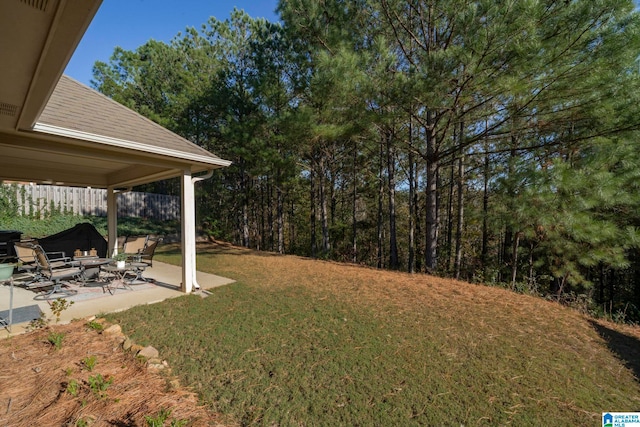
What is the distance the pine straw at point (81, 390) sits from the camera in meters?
1.88

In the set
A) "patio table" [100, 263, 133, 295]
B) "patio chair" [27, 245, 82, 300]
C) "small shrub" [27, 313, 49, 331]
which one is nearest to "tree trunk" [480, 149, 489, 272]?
"patio table" [100, 263, 133, 295]

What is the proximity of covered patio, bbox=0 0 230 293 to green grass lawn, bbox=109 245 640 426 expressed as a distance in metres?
1.91

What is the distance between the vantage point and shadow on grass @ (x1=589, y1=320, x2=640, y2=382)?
2.97m

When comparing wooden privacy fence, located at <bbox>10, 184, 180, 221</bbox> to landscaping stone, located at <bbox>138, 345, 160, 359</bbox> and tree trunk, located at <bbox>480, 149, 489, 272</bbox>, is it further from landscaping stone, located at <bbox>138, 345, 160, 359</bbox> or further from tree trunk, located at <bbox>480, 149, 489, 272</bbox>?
tree trunk, located at <bbox>480, 149, 489, 272</bbox>

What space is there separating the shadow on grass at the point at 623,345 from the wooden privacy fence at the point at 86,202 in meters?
15.5

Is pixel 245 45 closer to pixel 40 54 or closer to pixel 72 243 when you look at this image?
pixel 72 243

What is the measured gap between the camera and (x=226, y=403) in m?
2.14

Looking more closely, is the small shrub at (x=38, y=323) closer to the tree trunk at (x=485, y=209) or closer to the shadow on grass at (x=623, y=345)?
the shadow on grass at (x=623, y=345)

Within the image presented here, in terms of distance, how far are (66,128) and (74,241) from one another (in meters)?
4.46

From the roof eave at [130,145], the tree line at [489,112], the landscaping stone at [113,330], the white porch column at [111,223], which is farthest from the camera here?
the white porch column at [111,223]

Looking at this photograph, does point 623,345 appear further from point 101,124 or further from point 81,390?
point 101,124

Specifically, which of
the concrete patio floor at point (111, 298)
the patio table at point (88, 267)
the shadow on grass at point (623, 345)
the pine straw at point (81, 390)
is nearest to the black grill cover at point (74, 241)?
the concrete patio floor at point (111, 298)

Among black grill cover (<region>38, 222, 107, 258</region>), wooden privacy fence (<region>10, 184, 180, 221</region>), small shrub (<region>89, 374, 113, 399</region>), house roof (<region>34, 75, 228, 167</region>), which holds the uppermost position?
house roof (<region>34, 75, 228, 167</region>)

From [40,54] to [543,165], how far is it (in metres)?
7.95
